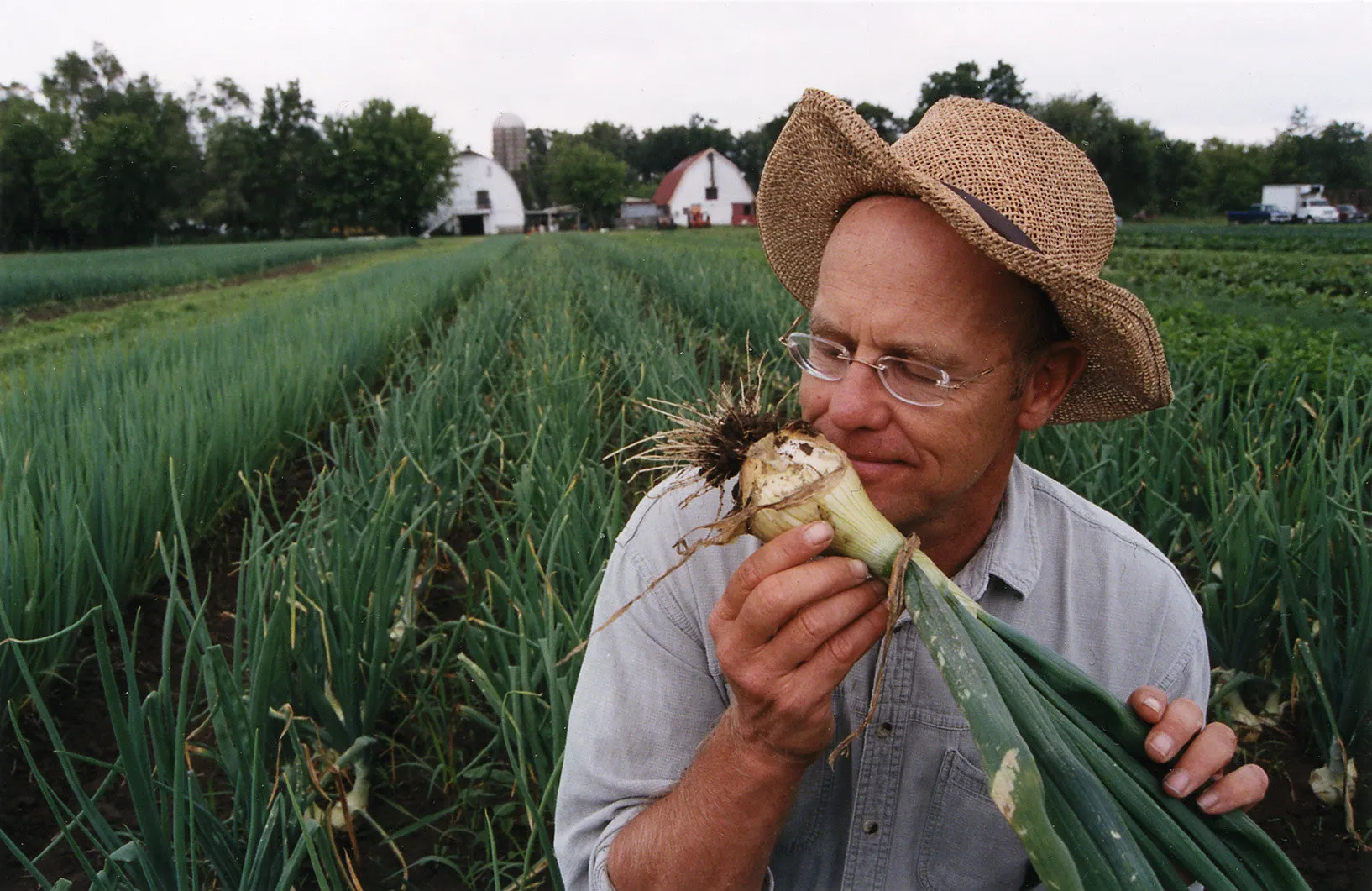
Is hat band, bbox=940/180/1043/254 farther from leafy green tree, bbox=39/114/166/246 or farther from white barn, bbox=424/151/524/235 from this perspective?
white barn, bbox=424/151/524/235

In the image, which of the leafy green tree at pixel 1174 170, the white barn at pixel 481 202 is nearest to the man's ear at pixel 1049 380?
the leafy green tree at pixel 1174 170

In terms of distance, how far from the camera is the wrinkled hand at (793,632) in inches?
28.3

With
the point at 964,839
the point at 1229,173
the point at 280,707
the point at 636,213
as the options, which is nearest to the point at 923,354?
the point at 964,839

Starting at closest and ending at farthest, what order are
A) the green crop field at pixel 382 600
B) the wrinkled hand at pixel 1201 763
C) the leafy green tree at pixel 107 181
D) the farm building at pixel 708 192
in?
the wrinkled hand at pixel 1201 763 → the green crop field at pixel 382 600 → the leafy green tree at pixel 107 181 → the farm building at pixel 708 192

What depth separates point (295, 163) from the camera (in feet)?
131

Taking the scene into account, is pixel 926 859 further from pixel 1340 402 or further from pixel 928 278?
pixel 1340 402

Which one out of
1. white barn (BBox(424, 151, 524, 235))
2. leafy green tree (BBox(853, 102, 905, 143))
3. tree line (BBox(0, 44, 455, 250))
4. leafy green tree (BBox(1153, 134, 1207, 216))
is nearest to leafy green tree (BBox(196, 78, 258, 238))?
tree line (BBox(0, 44, 455, 250))

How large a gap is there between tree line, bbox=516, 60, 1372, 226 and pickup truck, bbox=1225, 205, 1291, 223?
1.97ft

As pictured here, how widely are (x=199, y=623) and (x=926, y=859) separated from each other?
996mm

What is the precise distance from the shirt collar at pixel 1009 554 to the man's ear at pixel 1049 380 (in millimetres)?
107

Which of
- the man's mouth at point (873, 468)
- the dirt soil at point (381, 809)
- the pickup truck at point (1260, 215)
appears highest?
the pickup truck at point (1260, 215)

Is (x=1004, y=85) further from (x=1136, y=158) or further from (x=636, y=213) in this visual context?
(x=636, y=213)

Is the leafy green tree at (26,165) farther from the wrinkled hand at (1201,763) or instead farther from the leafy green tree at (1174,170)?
the leafy green tree at (1174,170)

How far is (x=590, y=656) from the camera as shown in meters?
1.00
